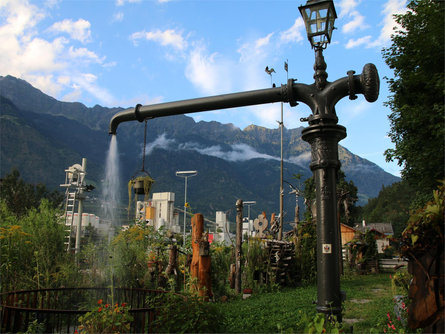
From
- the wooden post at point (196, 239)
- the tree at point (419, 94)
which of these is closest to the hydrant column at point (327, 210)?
the wooden post at point (196, 239)

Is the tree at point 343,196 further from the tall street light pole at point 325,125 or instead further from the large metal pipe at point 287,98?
the tall street light pole at point 325,125

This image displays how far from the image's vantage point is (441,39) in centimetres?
1339

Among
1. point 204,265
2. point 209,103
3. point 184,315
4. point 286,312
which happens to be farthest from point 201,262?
point 209,103

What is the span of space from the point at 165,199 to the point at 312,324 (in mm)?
63311

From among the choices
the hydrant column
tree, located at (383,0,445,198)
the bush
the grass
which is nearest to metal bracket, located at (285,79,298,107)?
the hydrant column

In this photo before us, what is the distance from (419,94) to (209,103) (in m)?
13.0

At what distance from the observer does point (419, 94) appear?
1488 cm

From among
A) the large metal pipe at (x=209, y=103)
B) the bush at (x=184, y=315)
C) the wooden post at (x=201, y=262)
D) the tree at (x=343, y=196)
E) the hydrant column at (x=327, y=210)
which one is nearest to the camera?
the hydrant column at (x=327, y=210)

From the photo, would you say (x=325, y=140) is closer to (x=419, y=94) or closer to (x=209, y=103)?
(x=209, y=103)

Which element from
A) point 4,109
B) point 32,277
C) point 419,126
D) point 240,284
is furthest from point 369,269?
point 4,109

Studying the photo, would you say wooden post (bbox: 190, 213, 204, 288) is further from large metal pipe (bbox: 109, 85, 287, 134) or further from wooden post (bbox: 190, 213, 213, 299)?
large metal pipe (bbox: 109, 85, 287, 134)

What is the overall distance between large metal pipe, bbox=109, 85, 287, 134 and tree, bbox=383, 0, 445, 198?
10.6 meters

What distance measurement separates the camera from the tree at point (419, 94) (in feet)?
45.4

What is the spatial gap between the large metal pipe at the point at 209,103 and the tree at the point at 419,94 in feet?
34.6
